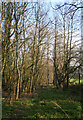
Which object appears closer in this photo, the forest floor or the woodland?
the forest floor

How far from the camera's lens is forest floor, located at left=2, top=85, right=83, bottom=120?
67.7 inches

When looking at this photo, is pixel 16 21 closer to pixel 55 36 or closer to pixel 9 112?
pixel 55 36

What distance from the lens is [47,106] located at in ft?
6.31

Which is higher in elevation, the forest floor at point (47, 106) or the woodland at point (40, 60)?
the woodland at point (40, 60)

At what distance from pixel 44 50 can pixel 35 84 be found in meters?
0.79

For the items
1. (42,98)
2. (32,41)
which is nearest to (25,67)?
(32,41)

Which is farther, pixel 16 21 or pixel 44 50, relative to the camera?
pixel 44 50

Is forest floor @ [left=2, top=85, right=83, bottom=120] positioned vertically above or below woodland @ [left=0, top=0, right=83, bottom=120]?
below

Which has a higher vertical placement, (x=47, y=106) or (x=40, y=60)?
(x=40, y=60)

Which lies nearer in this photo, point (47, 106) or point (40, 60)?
point (47, 106)

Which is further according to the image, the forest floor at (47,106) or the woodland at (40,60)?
the woodland at (40,60)

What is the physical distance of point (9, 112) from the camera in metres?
1.84

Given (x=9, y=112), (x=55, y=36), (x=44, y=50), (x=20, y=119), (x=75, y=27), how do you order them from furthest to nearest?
(x=44, y=50), (x=55, y=36), (x=75, y=27), (x=9, y=112), (x=20, y=119)

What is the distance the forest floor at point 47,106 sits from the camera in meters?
1.72
